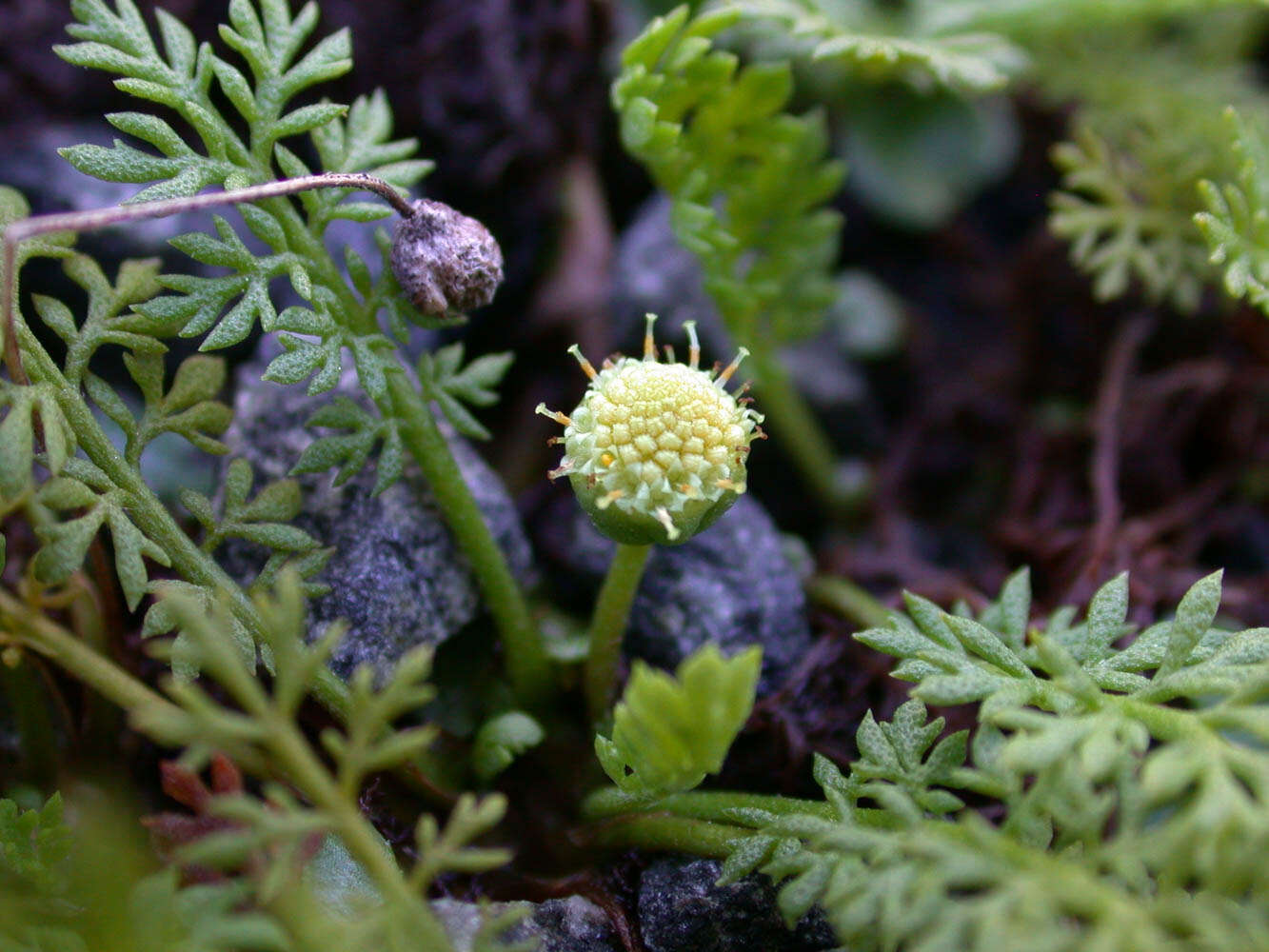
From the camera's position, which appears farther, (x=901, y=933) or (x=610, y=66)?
(x=610, y=66)

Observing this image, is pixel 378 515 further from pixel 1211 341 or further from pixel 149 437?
pixel 1211 341

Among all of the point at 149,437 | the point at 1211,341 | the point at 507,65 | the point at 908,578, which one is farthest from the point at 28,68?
the point at 1211,341

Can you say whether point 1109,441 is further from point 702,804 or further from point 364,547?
point 364,547

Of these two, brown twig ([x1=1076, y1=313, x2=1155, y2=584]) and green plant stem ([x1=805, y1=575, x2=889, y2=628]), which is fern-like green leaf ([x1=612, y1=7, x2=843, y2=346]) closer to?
green plant stem ([x1=805, y1=575, x2=889, y2=628])

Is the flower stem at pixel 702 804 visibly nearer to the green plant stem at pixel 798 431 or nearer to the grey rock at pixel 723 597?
the grey rock at pixel 723 597

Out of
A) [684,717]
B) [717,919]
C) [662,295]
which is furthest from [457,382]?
[717,919]
